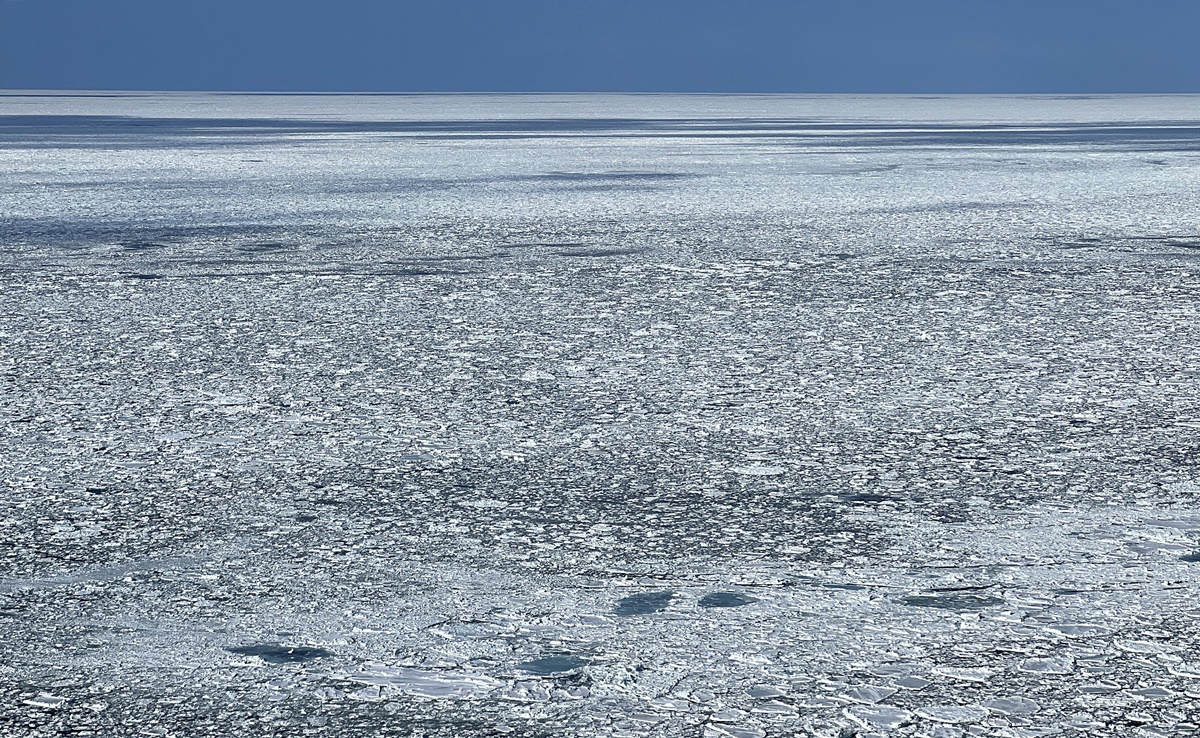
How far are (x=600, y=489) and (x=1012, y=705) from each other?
871mm

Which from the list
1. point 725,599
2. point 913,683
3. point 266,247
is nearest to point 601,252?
point 266,247

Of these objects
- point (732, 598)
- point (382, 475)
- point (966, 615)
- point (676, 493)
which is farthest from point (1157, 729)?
point (382, 475)

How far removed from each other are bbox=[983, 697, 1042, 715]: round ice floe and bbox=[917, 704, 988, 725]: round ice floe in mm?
13

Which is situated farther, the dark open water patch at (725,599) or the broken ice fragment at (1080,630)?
the dark open water patch at (725,599)

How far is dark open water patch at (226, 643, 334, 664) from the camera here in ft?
5.07

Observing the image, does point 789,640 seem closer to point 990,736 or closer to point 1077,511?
point 990,736

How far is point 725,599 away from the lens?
5.64ft

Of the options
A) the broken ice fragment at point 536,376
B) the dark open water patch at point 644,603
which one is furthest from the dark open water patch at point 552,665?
the broken ice fragment at point 536,376

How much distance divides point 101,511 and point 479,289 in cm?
225

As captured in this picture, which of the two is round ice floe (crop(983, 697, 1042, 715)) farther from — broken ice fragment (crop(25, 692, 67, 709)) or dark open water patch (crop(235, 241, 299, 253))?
dark open water patch (crop(235, 241, 299, 253))

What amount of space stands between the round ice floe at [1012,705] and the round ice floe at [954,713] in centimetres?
Result: 1

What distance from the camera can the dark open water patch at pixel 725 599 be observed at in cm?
170

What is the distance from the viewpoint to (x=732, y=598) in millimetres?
1723

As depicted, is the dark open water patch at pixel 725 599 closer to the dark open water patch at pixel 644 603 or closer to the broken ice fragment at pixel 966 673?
the dark open water patch at pixel 644 603
